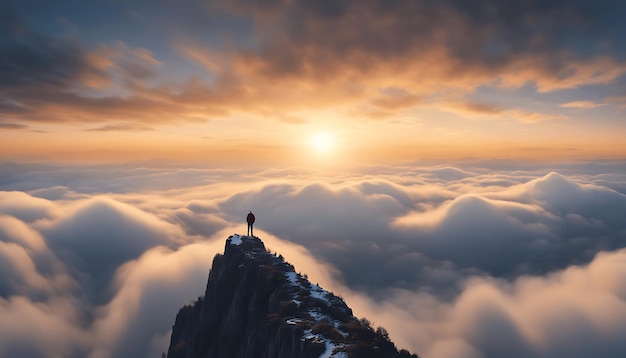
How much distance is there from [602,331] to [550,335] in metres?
21.5

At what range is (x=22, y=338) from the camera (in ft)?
529

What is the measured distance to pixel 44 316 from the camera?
7421 inches

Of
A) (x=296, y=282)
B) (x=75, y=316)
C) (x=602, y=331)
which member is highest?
(x=296, y=282)

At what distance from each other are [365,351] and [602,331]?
170 metres

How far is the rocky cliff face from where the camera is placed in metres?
26.3

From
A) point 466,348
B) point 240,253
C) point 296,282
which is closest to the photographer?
point 296,282

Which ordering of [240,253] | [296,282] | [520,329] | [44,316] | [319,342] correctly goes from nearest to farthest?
1. [319,342]
2. [296,282]
3. [240,253]
4. [520,329]
5. [44,316]

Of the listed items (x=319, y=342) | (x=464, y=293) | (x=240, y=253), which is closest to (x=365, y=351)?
(x=319, y=342)

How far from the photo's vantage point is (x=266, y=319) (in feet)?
112

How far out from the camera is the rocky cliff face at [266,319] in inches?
1036

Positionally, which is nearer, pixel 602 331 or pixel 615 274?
pixel 602 331

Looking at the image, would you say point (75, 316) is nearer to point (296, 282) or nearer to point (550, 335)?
point (296, 282)

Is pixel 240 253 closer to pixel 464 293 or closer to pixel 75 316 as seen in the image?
pixel 464 293

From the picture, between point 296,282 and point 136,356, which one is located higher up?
point 296,282
